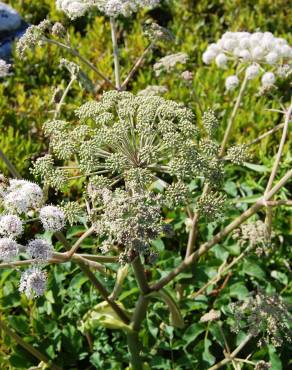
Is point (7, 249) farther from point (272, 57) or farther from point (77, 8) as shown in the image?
point (272, 57)

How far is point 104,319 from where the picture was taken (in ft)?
9.68

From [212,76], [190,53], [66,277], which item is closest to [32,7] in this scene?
[190,53]

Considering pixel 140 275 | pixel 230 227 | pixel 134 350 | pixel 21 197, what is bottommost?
pixel 134 350

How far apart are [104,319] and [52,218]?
3.49ft

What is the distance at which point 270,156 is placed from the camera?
177 inches

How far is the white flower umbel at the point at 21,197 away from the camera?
2.05 meters

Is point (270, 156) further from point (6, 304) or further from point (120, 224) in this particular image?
point (120, 224)

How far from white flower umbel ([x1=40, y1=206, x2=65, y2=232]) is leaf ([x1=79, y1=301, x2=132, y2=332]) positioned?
1.01 m

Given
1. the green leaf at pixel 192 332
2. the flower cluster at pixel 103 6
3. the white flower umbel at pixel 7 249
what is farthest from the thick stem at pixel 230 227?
the flower cluster at pixel 103 6

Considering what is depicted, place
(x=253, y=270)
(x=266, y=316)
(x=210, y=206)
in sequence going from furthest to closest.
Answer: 1. (x=253, y=270)
2. (x=266, y=316)
3. (x=210, y=206)

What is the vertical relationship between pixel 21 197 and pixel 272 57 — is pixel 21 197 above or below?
below

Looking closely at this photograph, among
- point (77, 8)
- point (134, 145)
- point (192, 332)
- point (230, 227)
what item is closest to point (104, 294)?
point (192, 332)

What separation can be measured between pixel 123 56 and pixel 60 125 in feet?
10.3

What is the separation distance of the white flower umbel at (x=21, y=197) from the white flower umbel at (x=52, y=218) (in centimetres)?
6
